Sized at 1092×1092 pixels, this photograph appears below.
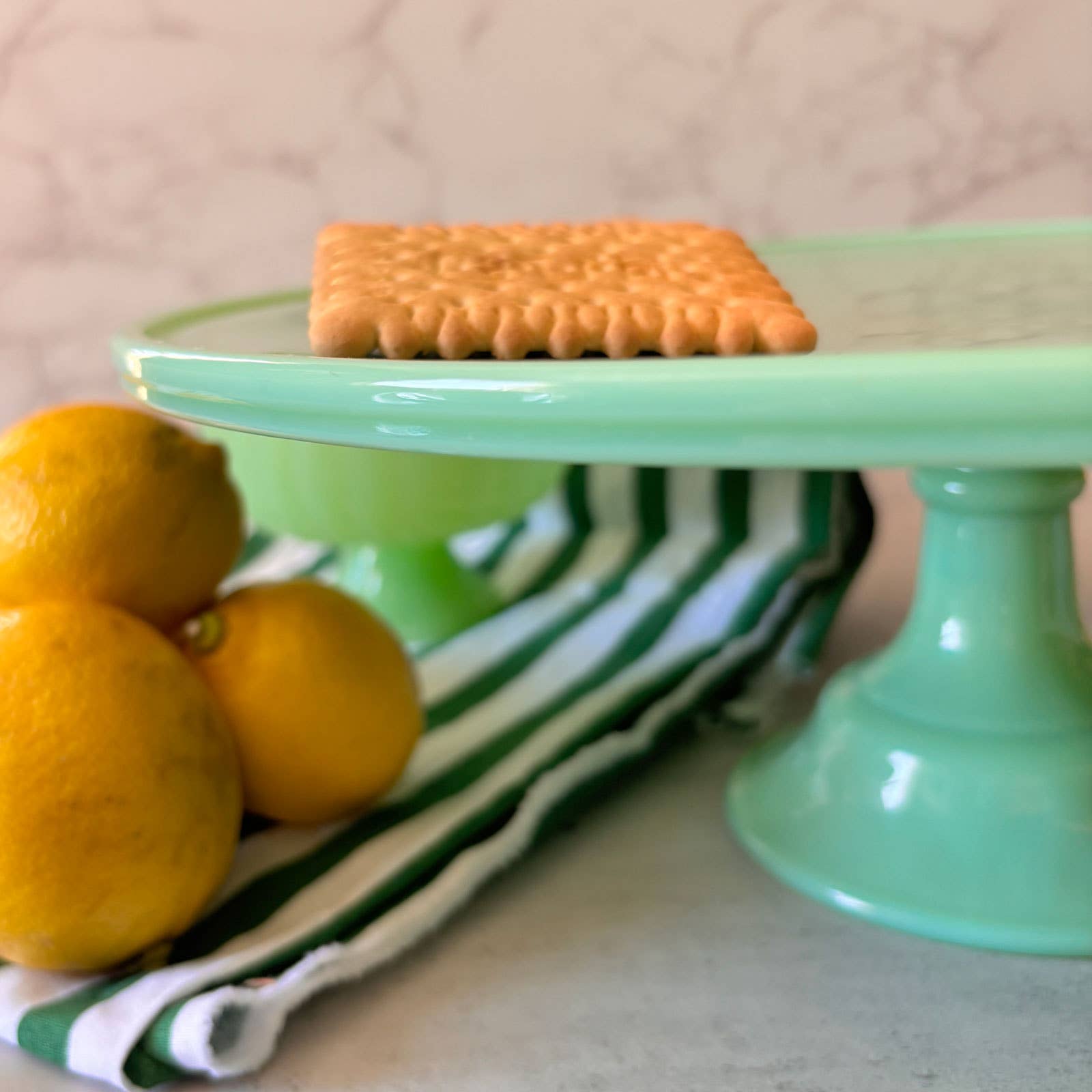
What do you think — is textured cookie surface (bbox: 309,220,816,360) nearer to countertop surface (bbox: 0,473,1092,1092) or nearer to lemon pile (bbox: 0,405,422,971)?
lemon pile (bbox: 0,405,422,971)

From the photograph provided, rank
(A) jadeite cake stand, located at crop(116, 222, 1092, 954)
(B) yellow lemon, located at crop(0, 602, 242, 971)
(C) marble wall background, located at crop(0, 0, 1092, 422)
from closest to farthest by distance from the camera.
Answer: (A) jadeite cake stand, located at crop(116, 222, 1092, 954) → (B) yellow lemon, located at crop(0, 602, 242, 971) → (C) marble wall background, located at crop(0, 0, 1092, 422)

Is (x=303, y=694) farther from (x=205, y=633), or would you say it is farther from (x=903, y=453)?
(x=903, y=453)

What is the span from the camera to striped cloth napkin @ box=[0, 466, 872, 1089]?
38 cm

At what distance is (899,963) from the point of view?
1.38 ft

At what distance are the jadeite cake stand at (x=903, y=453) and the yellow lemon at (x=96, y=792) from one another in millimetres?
85

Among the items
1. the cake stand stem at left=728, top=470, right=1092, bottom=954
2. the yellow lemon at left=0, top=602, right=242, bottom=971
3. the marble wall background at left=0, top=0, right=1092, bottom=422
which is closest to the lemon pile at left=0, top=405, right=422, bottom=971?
the yellow lemon at left=0, top=602, right=242, bottom=971

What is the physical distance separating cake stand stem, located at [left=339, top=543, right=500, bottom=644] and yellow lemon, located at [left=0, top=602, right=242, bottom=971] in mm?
322

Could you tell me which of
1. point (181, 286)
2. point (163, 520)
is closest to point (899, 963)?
point (163, 520)

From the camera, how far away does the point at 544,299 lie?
14.8 inches

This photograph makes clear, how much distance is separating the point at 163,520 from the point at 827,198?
770mm

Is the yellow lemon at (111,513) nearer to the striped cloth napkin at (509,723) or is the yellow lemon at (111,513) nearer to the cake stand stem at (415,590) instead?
the striped cloth napkin at (509,723)

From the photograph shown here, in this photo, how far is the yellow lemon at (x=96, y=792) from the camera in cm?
37

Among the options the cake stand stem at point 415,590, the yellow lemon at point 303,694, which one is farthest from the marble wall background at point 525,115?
the yellow lemon at point 303,694

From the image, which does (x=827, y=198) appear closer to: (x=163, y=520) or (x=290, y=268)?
(x=290, y=268)
